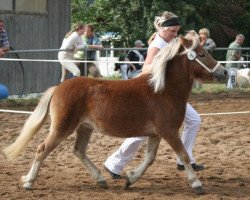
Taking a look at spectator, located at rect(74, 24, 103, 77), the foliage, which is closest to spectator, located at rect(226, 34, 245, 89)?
spectator, located at rect(74, 24, 103, 77)

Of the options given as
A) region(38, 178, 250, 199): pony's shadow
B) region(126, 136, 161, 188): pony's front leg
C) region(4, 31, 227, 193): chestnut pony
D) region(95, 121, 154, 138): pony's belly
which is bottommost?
region(38, 178, 250, 199): pony's shadow

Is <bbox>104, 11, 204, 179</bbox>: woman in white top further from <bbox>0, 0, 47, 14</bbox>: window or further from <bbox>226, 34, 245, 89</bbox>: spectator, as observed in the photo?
<bbox>226, 34, 245, 89</bbox>: spectator

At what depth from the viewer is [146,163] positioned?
7.86 m

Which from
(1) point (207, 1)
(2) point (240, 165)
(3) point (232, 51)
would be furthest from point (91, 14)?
(2) point (240, 165)

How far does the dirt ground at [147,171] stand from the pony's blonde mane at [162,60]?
1.19m

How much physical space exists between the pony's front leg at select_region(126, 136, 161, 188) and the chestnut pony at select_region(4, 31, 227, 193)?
0.01 meters

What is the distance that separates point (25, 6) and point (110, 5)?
516 inches

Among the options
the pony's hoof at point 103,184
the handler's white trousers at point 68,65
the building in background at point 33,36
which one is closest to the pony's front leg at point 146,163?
the pony's hoof at point 103,184

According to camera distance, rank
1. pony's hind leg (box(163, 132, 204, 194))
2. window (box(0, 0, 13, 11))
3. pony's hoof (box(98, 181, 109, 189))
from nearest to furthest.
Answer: pony's hind leg (box(163, 132, 204, 194))
pony's hoof (box(98, 181, 109, 189))
window (box(0, 0, 13, 11))

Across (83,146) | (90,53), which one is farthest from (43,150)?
(90,53)

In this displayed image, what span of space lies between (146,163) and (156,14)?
23.0 meters

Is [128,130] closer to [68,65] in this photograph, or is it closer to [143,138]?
[143,138]

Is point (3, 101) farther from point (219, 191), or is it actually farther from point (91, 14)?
point (91, 14)

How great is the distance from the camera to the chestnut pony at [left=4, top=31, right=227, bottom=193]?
24.9 ft
